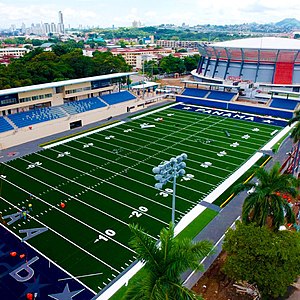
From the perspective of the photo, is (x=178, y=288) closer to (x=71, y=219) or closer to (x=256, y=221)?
(x=256, y=221)

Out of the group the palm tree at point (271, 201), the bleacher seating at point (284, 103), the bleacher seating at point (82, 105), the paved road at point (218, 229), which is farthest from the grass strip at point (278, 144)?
the bleacher seating at point (82, 105)

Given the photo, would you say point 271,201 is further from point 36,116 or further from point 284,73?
point 284,73

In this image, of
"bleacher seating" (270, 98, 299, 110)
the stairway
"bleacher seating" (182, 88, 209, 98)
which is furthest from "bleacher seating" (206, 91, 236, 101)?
the stairway

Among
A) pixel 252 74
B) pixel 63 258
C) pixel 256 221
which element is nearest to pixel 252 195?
pixel 256 221

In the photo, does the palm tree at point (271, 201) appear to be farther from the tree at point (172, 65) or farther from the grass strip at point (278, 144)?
the tree at point (172, 65)

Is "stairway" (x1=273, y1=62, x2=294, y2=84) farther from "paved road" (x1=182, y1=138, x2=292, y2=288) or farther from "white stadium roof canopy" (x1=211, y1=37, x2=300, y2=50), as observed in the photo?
"paved road" (x1=182, y1=138, x2=292, y2=288)
